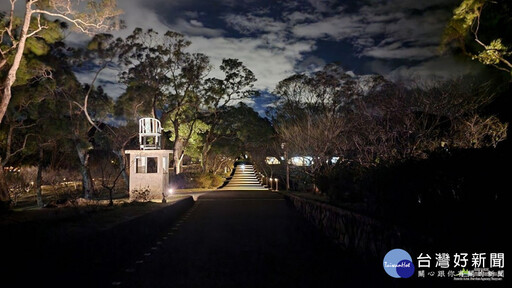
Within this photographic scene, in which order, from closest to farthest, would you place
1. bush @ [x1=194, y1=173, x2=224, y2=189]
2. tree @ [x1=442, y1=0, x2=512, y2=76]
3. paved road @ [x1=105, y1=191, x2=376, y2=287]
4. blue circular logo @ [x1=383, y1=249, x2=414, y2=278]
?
blue circular logo @ [x1=383, y1=249, x2=414, y2=278] → paved road @ [x1=105, y1=191, x2=376, y2=287] → tree @ [x1=442, y1=0, x2=512, y2=76] → bush @ [x1=194, y1=173, x2=224, y2=189]

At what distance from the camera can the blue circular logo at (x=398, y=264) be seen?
17.2ft

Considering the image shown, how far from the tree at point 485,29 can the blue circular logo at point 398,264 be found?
804 centimetres

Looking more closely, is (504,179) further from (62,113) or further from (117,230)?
(62,113)

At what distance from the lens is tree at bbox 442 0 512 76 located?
11117 millimetres

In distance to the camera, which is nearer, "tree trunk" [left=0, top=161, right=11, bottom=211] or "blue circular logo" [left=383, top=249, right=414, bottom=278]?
"blue circular logo" [left=383, top=249, right=414, bottom=278]

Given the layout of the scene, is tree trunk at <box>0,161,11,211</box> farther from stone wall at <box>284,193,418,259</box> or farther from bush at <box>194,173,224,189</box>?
bush at <box>194,173,224,189</box>

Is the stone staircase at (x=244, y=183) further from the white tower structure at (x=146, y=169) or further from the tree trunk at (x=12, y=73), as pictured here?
the tree trunk at (x=12, y=73)

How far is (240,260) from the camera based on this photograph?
24.9 ft

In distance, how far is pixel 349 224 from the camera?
8.54 metres

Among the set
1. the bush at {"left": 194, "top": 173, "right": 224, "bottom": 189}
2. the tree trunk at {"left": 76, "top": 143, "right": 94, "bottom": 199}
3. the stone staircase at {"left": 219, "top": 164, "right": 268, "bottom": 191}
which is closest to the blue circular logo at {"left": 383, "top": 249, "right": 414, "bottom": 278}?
the tree trunk at {"left": 76, "top": 143, "right": 94, "bottom": 199}

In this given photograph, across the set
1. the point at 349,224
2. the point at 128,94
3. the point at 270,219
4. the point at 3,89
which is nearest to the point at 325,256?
the point at 349,224

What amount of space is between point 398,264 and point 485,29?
11.8 metres

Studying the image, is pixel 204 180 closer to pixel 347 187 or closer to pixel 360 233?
pixel 347 187

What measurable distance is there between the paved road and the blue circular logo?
608 millimetres
